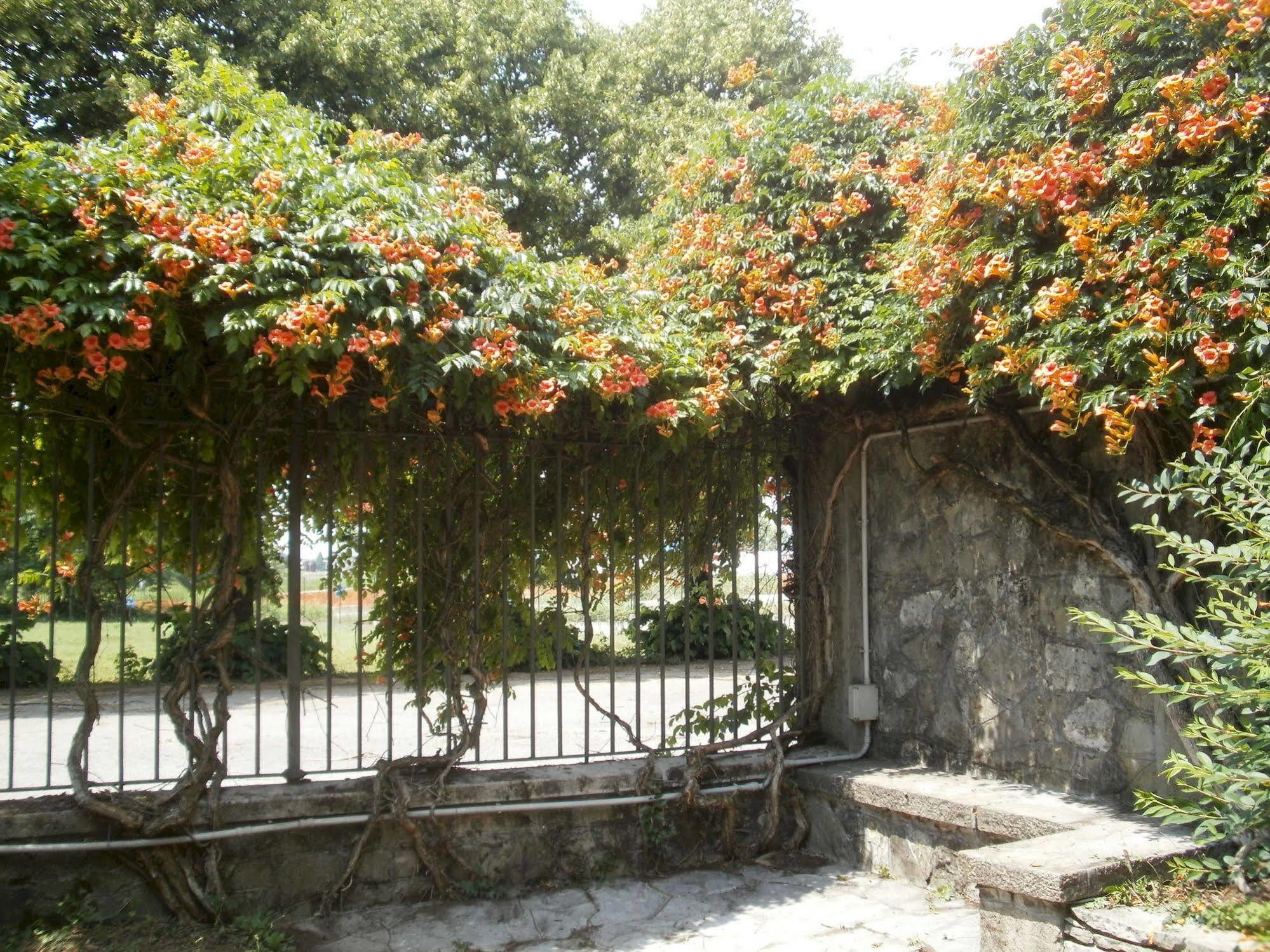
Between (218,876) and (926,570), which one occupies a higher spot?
(926,570)

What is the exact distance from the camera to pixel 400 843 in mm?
4230

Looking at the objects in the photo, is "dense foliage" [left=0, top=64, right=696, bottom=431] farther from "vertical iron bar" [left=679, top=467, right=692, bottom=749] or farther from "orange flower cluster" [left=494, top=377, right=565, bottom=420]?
"vertical iron bar" [left=679, top=467, right=692, bottom=749]

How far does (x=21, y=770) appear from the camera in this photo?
671cm

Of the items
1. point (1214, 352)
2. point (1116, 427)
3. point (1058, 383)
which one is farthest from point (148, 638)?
point (1214, 352)

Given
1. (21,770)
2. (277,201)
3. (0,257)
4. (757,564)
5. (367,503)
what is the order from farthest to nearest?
(21,770)
(757,564)
(367,503)
(277,201)
(0,257)

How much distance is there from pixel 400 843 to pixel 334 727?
478cm

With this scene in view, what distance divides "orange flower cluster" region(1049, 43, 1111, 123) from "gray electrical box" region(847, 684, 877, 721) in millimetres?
2770

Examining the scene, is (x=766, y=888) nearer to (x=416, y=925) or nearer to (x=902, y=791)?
(x=902, y=791)

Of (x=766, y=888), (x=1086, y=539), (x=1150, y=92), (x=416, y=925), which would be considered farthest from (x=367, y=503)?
(x=1150, y=92)

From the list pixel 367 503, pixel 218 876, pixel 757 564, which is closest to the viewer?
pixel 218 876

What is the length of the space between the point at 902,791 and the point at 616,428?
2107 millimetres

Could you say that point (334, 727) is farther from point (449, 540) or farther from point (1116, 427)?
point (1116, 427)

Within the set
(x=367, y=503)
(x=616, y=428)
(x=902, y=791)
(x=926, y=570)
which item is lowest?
(x=902, y=791)

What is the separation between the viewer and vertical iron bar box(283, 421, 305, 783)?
4.22 metres
